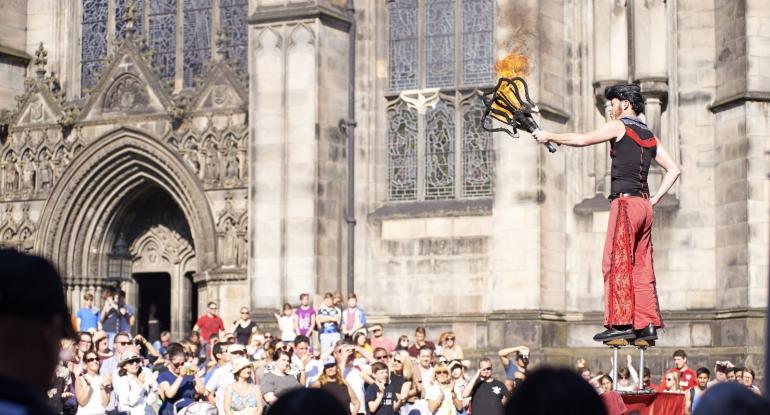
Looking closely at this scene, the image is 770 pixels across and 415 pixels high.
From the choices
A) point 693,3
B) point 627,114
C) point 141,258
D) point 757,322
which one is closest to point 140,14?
point 141,258

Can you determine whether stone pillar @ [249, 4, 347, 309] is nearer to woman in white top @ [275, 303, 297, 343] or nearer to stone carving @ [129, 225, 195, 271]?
woman in white top @ [275, 303, 297, 343]

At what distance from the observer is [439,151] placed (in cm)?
2300

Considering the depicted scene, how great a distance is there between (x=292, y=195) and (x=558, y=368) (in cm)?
1894

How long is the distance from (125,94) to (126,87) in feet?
0.39

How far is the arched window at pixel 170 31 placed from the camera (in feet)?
83.2

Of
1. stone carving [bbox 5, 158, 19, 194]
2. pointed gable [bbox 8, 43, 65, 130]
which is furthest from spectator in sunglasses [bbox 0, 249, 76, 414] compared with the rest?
stone carving [bbox 5, 158, 19, 194]

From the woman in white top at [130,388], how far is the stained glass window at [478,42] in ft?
30.4

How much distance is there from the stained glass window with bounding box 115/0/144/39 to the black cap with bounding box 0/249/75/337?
23.7 meters

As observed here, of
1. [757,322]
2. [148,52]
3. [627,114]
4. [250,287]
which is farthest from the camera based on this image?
[148,52]

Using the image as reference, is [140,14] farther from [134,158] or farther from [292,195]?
[292,195]

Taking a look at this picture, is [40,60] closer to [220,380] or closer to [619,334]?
[220,380]

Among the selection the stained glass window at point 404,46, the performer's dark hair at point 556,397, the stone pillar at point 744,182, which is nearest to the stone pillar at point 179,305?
the stained glass window at point 404,46

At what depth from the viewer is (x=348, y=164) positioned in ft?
74.7

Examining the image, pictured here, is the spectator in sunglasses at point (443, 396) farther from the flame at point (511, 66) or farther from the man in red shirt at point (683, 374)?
the flame at point (511, 66)
